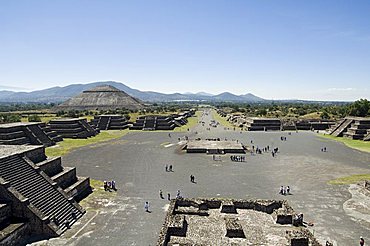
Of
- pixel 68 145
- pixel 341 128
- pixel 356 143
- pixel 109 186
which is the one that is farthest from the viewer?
pixel 341 128

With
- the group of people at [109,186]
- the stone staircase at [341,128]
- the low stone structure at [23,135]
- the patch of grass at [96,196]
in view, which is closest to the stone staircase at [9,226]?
the patch of grass at [96,196]

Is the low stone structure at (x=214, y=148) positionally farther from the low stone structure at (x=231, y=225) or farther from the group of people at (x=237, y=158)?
the low stone structure at (x=231, y=225)

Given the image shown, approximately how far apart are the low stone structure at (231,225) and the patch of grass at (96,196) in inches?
253

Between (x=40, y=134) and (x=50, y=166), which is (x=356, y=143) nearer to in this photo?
(x=50, y=166)

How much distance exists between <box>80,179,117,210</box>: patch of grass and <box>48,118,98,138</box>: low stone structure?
112 ft

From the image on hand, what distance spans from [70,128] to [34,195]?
1697 inches

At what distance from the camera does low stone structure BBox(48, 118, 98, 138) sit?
194 ft

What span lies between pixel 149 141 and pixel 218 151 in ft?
56.7

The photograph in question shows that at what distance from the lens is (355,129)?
59.4 m

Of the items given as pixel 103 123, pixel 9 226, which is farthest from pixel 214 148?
pixel 103 123

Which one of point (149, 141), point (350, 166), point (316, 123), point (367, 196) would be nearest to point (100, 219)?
point (367, 196)

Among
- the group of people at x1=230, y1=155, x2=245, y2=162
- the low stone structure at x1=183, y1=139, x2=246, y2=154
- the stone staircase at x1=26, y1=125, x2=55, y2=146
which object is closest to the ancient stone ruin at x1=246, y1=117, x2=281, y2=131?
the low stone structure at x1=183, y1=139, x2=246, y2=154

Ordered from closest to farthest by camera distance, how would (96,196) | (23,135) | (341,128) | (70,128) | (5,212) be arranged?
(5,212)
(96,196)
(23,135)
(70,128)
(341,128)

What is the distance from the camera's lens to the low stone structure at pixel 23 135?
4066 centimetres
